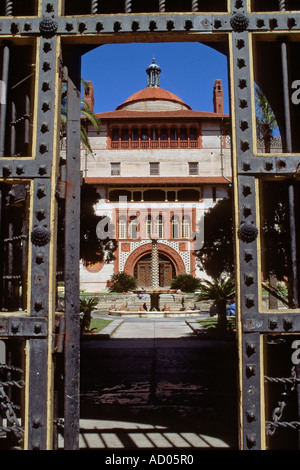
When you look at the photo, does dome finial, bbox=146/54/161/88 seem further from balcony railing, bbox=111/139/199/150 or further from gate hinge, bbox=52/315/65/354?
gate hinge, bbox=52/315/65/354

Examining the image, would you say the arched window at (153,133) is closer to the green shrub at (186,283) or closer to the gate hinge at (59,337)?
the green shrub at (186,283)

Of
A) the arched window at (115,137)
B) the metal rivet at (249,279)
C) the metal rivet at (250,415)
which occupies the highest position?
the arched window at (115,137)

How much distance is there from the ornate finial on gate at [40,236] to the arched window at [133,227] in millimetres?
33137

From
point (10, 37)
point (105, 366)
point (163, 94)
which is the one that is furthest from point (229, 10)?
point (163, 94)

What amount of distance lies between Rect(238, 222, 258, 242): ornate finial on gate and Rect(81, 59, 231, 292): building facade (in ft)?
106

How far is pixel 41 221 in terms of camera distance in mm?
2854

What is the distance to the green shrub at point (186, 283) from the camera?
31.4 m

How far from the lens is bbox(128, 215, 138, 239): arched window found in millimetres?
36000

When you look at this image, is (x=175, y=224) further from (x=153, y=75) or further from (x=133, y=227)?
(x=153, y=75)

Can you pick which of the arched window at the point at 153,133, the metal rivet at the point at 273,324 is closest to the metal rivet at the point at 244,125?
the metal rivet at the point at 273,324

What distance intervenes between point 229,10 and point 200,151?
117 feet

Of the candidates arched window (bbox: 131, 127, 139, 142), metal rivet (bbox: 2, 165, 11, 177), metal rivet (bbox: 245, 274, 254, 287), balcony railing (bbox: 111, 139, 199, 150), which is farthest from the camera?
arched window (bbox: 131, 127, 139, 142)

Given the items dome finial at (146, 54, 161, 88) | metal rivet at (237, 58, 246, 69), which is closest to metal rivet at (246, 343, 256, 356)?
metal rivet at (237, 58, 246, 69)

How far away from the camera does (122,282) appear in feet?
107
